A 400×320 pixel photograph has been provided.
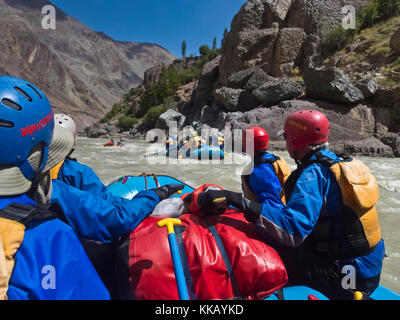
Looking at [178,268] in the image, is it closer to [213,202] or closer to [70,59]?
[213,202]

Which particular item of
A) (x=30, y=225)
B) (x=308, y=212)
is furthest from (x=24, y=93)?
(x=308, y=212)

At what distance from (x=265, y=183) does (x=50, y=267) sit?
163 centimetres

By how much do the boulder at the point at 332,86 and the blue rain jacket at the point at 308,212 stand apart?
47.0 feet

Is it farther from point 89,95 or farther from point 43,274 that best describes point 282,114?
point 89,95

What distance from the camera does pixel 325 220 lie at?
4.37ft

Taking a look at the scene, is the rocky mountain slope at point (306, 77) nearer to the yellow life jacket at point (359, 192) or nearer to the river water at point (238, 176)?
the river water at point (238, 176)

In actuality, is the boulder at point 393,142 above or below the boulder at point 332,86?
below

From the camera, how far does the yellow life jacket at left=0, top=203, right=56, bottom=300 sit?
0.65 metres

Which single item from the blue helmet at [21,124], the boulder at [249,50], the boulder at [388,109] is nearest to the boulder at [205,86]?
the boulder at [249,50]

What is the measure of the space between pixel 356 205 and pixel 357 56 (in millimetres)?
20155

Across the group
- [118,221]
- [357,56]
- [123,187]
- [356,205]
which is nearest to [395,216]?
[356,205]

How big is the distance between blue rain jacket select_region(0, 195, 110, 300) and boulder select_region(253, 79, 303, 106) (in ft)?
53.2

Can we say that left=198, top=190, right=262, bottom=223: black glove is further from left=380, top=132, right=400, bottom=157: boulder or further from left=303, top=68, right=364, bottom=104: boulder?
left=303, top=68, right=364, bottom=104: boulder

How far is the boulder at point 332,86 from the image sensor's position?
13148mm
